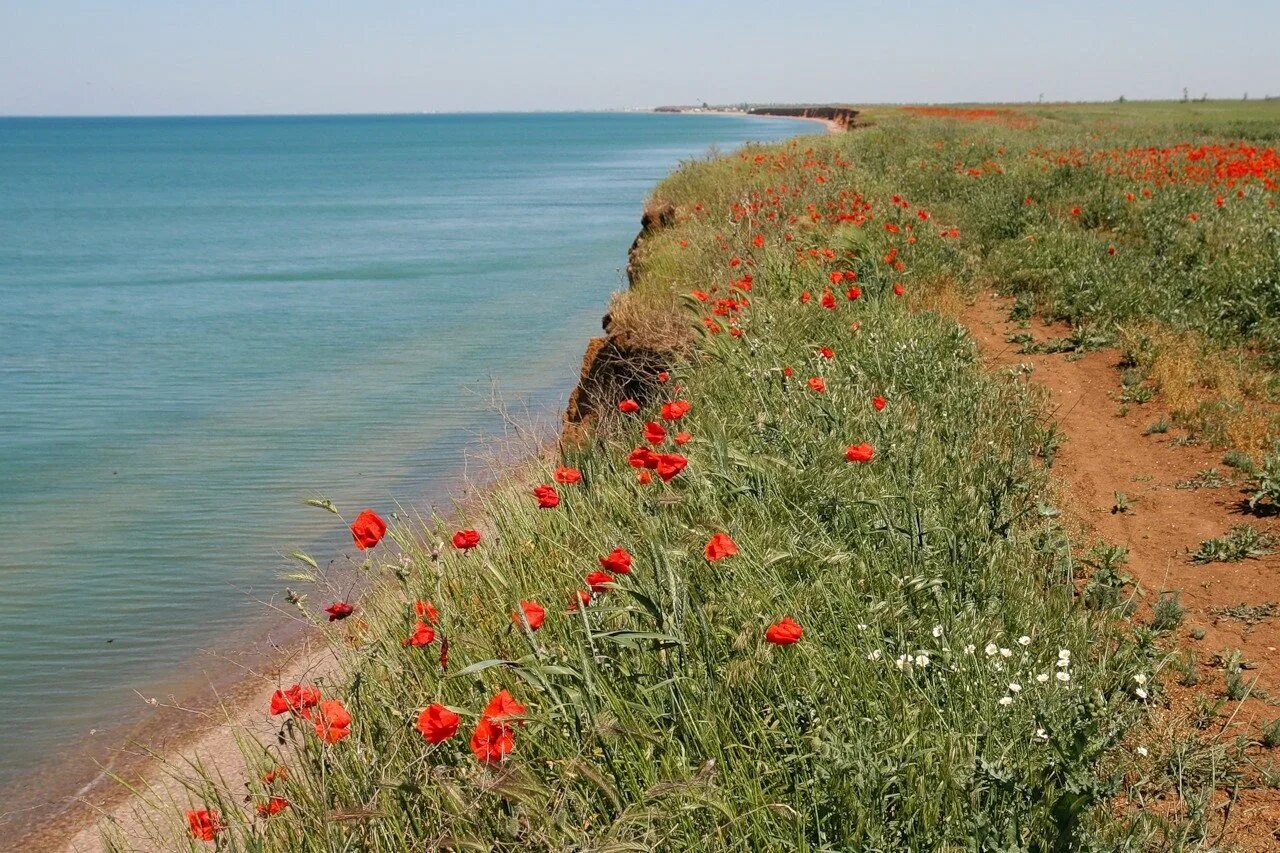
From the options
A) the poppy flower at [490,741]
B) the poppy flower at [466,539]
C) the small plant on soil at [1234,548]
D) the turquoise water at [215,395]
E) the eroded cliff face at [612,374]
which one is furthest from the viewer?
the turquoise water at [215,395]

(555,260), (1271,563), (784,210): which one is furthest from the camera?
(555,260)

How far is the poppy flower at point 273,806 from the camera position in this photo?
2962mm

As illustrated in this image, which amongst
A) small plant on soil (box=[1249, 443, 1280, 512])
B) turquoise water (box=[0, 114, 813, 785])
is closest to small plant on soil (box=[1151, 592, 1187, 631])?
small plant on soil (box=[1249, 443, 1280, 512])

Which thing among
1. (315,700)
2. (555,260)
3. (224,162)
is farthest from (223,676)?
(224,162)

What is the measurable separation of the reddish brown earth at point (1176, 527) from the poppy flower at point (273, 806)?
104 inches

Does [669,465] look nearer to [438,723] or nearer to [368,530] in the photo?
[368,530]

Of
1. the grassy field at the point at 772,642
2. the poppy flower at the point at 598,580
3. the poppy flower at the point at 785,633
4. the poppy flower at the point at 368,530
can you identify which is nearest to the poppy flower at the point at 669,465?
the grassy field at the point at 772,642

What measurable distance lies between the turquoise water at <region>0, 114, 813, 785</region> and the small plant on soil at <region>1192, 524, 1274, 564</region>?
541 cm

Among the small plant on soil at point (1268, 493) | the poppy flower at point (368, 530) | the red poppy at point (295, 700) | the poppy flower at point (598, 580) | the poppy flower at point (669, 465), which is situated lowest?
the small plant on soil at point (1268, 493)

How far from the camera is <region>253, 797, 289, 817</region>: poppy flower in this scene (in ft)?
9.72

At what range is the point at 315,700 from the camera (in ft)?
10.2

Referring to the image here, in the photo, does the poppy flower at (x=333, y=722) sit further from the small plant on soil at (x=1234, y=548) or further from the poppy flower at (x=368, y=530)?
the small plant on soil at (x=1234, y=548)

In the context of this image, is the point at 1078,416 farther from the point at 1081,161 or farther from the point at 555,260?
the point at 555,260

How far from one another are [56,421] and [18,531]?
4.60 metres
